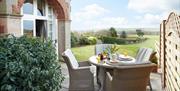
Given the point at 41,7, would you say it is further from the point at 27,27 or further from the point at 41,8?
the point at 27,27

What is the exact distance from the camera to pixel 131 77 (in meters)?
3.71

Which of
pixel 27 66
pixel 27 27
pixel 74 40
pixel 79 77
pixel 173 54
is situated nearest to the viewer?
pixel 27 66

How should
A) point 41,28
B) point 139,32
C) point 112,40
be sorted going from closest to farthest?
point 41,28 → point 139,32 → point 112,40

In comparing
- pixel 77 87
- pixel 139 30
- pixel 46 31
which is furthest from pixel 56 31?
pixel 77 87

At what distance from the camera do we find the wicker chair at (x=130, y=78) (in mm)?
3588

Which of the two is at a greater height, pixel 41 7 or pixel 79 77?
pixel 41 7

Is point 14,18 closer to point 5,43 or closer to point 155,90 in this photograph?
point 5,43

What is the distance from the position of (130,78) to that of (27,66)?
164 centimetres

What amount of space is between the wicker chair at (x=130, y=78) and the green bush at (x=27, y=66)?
0.90 m

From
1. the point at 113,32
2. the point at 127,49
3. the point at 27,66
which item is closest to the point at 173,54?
the point at 27,66

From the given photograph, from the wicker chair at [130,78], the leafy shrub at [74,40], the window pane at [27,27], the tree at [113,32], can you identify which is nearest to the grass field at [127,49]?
the leafy shrub at [74,40]

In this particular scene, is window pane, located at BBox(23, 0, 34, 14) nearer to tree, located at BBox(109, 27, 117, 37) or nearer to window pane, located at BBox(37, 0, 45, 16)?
window pane, located at BBox(37, 0, 45, 16)

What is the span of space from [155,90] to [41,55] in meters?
2.99

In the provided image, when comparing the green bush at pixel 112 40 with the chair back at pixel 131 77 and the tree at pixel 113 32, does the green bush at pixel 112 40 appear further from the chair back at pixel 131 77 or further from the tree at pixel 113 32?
the chair back at pixel 131 77
